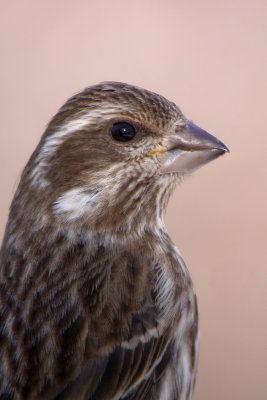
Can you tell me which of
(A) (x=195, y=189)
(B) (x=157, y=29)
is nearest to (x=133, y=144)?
(A) (x=195, y=189)

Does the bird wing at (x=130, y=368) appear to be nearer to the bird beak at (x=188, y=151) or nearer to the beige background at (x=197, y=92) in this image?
the bird beak at (x=188, y=151)

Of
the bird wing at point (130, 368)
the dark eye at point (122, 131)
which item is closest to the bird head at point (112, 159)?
the dark eye at point (122, 131)

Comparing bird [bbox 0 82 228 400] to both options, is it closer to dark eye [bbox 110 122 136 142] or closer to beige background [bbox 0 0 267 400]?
dark eye [bbox 110 122 136 142]

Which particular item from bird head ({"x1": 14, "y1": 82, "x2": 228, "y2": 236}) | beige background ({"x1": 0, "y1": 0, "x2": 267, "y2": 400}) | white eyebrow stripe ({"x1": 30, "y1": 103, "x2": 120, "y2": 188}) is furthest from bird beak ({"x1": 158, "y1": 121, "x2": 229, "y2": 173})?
beige background ({"x1": 0, "y1": 0, "x2": 267, "y2": 400})

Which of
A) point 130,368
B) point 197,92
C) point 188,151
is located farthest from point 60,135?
point 197,92

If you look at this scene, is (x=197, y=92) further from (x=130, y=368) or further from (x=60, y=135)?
(x=130, y=368)

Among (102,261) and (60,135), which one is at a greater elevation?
(60,135)
